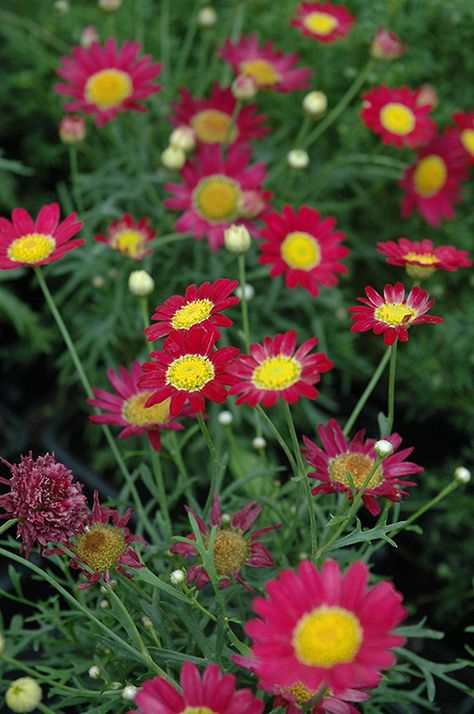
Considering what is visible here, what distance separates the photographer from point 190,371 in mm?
→ 648

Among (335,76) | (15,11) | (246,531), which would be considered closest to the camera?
(246,531)

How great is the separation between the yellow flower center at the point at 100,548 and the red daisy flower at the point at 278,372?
15 cm

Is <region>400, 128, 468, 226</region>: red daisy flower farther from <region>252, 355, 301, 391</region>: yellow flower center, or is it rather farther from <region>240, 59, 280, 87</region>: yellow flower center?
<region>252, 355, 301, 391</region>: yellow flower center

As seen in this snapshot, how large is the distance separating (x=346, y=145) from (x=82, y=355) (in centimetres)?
57

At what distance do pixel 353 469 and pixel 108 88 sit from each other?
0.77 metres

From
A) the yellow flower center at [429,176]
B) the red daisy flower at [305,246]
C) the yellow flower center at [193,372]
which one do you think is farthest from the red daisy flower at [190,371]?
the yellow flower center at [429,176]

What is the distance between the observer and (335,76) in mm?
1509

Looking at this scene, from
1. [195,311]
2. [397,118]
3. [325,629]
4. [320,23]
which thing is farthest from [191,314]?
[320,23]

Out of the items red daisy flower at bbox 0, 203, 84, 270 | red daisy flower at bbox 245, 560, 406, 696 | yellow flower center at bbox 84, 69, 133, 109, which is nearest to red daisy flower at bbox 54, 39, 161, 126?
yellow flower center at bbox 84, 69, 133, 109

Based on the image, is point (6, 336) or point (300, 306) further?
point (6, 336)

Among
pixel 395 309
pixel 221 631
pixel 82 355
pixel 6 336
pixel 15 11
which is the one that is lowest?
Result: pixel 6 336

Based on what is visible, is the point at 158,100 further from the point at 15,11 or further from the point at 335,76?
the point at 15,11

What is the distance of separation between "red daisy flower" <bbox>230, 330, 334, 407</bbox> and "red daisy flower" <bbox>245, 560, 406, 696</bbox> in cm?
14

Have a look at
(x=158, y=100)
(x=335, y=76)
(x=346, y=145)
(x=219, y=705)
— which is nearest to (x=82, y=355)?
(x=158, y=100)
